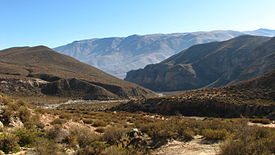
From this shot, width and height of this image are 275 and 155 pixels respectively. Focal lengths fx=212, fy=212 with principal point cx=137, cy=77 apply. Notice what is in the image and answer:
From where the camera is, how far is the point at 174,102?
3534 cm

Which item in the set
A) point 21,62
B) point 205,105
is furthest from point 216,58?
point 205,105

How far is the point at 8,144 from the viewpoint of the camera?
25.5 feet

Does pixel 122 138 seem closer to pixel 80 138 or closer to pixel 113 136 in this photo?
pixel 113 136

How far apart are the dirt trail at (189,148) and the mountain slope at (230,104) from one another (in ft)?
58.6

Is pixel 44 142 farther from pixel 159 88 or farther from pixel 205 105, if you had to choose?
pixel 159 88

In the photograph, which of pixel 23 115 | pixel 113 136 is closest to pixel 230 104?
pixel 113 136

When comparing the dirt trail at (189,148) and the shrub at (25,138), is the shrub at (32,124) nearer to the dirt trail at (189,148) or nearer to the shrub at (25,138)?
the shrub at (25,138)

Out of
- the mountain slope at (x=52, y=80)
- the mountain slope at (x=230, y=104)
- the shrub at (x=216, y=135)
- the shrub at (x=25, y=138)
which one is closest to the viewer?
the shrub at (x=25, y=138)

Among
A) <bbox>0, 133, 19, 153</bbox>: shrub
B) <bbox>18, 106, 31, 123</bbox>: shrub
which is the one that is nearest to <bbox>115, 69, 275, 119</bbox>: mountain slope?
<bbox>18, 106, 31, 123</bbox>: shrub

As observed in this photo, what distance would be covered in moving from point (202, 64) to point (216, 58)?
11867 millimetres

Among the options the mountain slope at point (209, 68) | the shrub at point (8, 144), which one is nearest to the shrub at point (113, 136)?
the shrub at point (8, 144)

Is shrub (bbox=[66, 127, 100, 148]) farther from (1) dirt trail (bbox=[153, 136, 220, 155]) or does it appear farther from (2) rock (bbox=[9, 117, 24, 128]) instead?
(1) dirt trail (bbox=[153, 136, 220, 155])

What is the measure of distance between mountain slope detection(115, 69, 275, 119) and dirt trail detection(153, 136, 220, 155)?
58.6 ft

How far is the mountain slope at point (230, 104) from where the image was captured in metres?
26.4
